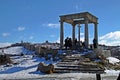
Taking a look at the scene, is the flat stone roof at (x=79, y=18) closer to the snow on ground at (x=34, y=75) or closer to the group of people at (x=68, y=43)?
the group of people at (x=68, y=43)

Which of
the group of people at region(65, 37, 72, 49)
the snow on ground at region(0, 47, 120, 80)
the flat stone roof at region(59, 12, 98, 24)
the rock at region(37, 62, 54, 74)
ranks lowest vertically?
the snow on ground at region(0, 47, 120, 80)

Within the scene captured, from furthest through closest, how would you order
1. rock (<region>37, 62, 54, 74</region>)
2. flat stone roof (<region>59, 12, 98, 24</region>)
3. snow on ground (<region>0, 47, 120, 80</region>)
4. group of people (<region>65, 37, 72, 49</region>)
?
1. flat stone roof (<region>59, 12, 98, 24</region>)
2. group of people (<region>65, 37, 72, 49</region>)
3. rock (<region>37, 62, 54, 74</region>)
4. snow on ground (<region>0, 47, 120, 80</region>)

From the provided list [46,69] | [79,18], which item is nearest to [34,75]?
[46,69]

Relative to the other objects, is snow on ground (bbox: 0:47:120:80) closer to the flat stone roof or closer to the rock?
the rock

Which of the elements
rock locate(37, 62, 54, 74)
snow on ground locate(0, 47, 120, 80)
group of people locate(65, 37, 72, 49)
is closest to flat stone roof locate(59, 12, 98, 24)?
group of people locate(65, 37, 72, 49)

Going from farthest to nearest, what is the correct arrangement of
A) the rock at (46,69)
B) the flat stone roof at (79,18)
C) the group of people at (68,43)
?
the flat stone roof at (79,18), the group of people at (68,43), the rock at (46,69)

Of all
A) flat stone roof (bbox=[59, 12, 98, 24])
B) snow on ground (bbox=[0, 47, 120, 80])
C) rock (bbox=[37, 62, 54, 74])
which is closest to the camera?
snow on ground (bbox=[0, 47, 120, 80])

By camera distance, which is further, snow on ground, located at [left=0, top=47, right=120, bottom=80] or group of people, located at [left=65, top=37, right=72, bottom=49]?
group of people, located at [left=65, top=37, right=72, bottom=49]

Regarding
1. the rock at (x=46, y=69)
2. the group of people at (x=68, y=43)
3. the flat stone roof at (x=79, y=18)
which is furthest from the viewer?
the flat stone roof at (x=79, y=18)

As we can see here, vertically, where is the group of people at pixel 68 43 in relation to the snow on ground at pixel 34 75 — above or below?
above

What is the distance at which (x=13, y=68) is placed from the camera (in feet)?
88.4

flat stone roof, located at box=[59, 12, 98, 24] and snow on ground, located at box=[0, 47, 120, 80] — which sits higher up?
flat stone roof, located at box=[59, 12, 98, 24]

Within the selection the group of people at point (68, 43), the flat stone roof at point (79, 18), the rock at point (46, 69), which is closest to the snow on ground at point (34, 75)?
the rock at point (46, 69)

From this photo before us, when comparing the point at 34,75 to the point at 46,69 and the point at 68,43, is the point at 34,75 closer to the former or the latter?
the point at 46,69
